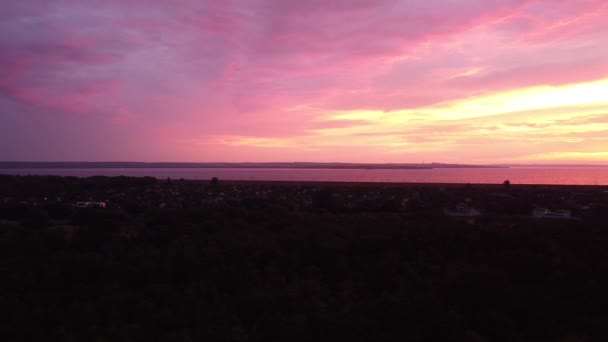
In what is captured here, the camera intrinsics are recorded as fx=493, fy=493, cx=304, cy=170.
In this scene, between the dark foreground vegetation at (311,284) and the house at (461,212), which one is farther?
the house at (461,212)

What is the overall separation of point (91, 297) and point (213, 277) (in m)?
3.08

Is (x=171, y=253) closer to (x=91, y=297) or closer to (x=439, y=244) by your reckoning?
(x=91, y=297)

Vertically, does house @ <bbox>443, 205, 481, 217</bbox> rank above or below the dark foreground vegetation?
above

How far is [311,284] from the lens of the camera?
1222 cm

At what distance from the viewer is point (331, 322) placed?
33.2 feet

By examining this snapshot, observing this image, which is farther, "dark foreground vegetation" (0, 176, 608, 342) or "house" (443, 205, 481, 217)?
"house" (443, 205, 481, 217)

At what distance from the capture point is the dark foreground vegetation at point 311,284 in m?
10.1

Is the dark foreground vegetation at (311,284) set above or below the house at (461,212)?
below

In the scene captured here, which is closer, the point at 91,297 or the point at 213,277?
the point at 91,297

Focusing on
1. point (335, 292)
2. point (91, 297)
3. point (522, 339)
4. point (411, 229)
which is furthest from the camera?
point (411, 229)

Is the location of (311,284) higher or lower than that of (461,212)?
lower

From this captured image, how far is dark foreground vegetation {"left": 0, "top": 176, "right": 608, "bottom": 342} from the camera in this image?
396 inches

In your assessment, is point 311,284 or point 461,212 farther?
point 461,212

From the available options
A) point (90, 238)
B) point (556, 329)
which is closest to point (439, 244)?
point (556, 329)
